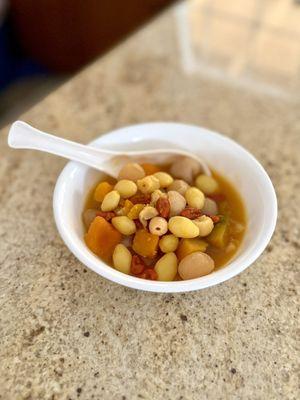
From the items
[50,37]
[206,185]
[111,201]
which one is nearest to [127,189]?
[111,201]

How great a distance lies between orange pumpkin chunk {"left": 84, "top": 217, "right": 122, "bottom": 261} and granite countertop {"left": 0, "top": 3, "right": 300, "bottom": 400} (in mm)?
47

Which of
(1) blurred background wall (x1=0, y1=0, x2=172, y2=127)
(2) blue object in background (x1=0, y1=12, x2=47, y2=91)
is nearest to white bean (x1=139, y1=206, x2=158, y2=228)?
(1) blurred background wall (x1=0, y1=0, x2=172, y2=127)

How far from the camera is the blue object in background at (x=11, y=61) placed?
1697 mm

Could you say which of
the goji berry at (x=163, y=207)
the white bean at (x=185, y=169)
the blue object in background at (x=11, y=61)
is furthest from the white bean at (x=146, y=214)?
the blue object in background at (x=11, y=61)

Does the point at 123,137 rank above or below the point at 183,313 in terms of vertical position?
above

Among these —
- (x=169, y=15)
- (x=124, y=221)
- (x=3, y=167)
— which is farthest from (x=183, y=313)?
(x=169, y=15)

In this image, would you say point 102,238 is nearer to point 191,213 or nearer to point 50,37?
point 191,213

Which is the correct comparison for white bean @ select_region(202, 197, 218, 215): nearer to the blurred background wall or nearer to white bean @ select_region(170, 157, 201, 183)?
→ white bean @ select_region(170, 157, 201, 183)

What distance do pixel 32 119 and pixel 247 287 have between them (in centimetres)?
52

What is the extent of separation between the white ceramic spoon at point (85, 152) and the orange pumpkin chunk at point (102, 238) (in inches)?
4.6

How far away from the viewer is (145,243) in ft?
2.05

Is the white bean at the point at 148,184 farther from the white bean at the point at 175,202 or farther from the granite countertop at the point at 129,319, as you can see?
the granite countertop at the point at 129,319

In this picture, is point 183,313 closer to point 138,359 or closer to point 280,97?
point 138,359

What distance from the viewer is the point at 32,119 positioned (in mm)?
893
